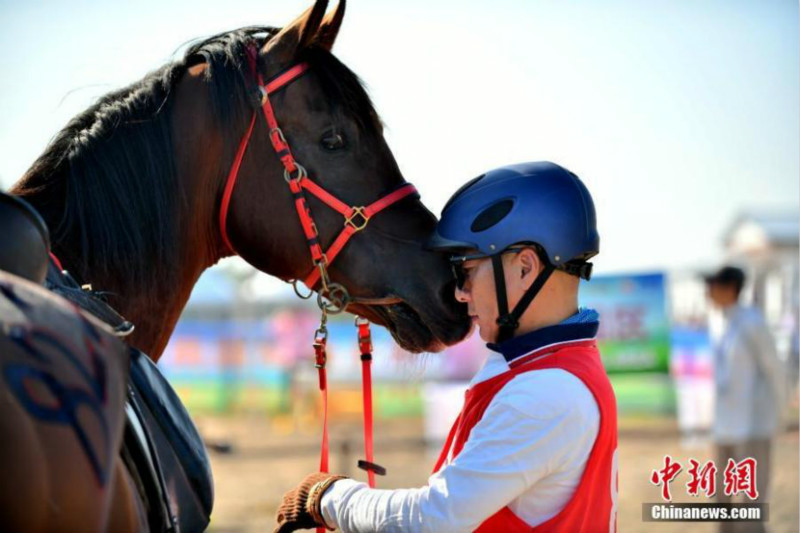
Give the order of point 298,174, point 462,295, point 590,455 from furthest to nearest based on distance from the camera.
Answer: point 298,174, point 462,295, point 590,455

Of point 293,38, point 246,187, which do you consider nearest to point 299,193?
point 246,187

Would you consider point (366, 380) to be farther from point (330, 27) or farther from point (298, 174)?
point (330, 27)

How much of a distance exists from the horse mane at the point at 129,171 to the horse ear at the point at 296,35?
5 cm

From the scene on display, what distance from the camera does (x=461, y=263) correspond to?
8.42 ft

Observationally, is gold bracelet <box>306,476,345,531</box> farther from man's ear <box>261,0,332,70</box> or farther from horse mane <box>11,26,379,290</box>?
man's ear <box>261,0,332,70</box>

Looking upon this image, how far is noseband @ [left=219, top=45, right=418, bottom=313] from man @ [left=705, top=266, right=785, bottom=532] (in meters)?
5.25

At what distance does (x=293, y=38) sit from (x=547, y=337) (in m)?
1.27

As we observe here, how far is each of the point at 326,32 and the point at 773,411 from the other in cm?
574

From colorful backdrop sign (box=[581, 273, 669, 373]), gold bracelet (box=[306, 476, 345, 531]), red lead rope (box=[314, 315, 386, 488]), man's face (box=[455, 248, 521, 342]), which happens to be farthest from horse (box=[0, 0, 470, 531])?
colorful backdrop sign (box=[581, 273, 669, 373])

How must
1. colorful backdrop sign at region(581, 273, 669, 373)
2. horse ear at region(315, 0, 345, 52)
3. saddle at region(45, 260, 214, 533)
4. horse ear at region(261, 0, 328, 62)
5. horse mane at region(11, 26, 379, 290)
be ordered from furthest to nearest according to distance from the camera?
colorful backdrop sign at region(581, 273, 669, 373)
horse ear at region(315, 0, 345, 52)
horse ear at region(261, 0, 328, 62)
horse mane at region(11, 26, 379, 290)
saddle at region(45, 260, 214, 533)

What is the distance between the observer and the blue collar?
7.77 ft

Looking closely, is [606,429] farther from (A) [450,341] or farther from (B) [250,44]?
(B) [250,44]

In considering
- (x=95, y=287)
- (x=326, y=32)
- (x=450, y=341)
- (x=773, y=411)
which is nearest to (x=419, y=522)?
(x=450, y=341)

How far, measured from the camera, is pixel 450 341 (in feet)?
9.16
